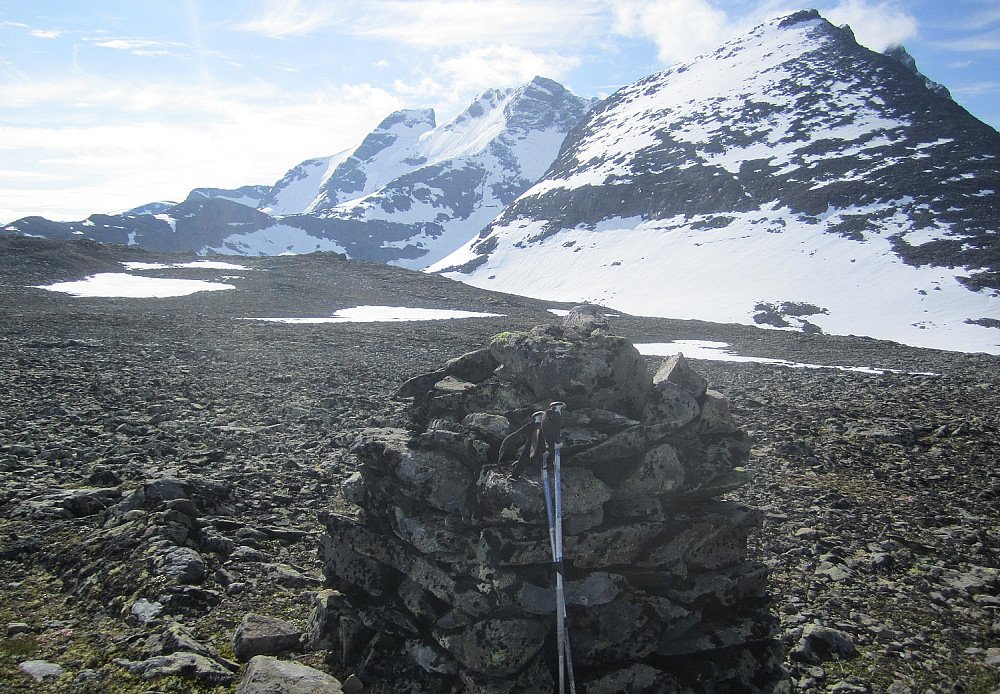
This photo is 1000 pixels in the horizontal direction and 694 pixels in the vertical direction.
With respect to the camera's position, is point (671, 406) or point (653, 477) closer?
point (653, 477)

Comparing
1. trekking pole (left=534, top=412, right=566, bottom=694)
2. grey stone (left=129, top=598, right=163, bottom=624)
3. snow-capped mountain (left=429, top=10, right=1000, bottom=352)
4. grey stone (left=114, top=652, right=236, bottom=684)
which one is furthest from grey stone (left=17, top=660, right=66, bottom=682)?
snow-capped mountain (left=429, top=10, right=1000, bottom=352)

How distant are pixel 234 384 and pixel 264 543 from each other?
37.2 feet

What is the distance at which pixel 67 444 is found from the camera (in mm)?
12633

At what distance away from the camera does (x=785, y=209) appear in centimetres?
9056

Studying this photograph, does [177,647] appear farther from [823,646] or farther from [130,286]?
[130,286]

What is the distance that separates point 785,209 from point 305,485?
9497cm

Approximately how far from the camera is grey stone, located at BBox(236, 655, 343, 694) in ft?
19.3

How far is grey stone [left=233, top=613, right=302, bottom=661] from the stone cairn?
0.99 feet

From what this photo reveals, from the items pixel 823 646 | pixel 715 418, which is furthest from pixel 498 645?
pixel 823 646

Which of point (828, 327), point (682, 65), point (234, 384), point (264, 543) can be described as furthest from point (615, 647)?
point (682, 65)

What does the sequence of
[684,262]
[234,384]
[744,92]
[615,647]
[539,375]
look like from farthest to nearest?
1. [744,92]
2. [684,262]
3. [234,384]
4. [539,375]
5. [615,647]

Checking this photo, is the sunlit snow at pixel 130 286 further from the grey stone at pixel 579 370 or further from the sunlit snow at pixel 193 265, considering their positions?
the grey stone at pixel 579 370

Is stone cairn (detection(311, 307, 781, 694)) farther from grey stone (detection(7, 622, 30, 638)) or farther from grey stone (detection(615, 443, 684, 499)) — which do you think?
grey stone (detection(7, 622, 30, 638))

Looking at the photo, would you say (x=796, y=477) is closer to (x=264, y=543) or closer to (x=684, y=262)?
(x=264, y=543)
